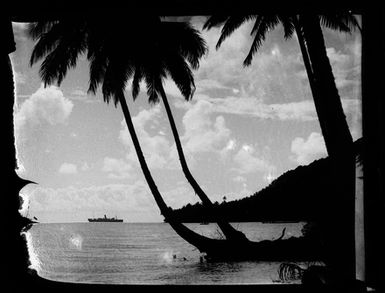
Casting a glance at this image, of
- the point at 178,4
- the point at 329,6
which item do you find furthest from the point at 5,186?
the point at 329,6

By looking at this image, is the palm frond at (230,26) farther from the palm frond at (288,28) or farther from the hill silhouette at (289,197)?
the hill silhouette at (289,197)

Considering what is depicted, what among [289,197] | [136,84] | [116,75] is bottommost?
[289,197]

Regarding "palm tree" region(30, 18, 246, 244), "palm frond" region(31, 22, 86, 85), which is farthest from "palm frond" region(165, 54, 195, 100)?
"palm frond" region(31, 22, 86, 85)

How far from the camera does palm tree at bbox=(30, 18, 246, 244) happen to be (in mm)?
11562

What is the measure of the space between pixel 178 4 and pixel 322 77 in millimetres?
3021

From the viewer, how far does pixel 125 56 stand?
12.0m

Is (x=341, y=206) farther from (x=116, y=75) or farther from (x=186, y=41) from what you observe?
(x=186, y=41)

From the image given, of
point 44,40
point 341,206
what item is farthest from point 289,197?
point 341,206

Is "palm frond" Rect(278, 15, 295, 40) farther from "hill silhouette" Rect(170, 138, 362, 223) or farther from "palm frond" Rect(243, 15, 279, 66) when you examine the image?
"hill silhouette" Rect(170, 138, 362, 223)

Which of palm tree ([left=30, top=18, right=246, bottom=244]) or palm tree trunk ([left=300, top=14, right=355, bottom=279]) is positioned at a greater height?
palm tree ([left=30, top=18, right=246, bottom=244])

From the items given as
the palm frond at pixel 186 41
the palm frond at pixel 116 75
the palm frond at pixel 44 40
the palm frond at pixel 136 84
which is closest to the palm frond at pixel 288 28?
the palm frond at pixel 186 41

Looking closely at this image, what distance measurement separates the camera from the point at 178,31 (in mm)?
13188

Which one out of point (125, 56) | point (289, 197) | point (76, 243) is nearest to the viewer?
point (125, 56)

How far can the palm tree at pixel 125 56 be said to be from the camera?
37.9ft
